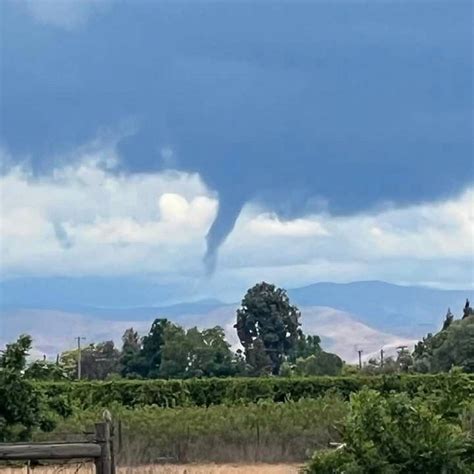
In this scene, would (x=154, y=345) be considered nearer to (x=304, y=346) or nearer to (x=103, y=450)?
(x=304, y=346)

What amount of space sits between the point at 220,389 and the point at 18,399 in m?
18.7

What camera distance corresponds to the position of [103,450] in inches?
301

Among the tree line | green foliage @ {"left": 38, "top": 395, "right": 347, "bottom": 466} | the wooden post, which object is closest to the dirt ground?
green foliage @ {"left": 38, "top": 395, "right": 347, "bottom": 466}

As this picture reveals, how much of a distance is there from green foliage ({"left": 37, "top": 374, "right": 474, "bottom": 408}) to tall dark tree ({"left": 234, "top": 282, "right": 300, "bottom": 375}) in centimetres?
3682

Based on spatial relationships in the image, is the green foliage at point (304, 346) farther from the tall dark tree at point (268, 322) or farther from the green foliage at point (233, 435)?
the green foliage at point (233, 435)

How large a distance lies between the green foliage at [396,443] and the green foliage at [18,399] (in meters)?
4.42

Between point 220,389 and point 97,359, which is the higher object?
point 97,359

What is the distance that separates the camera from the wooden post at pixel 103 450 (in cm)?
766

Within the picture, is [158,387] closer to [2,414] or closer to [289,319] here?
[2,414]

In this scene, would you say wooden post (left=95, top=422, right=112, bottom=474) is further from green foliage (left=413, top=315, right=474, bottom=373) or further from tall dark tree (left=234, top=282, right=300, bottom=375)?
tall dark tree (left=234, top=282, right=300, bottom=375)

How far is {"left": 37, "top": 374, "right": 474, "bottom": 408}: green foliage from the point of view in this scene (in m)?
29.7

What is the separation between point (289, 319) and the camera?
7088 centimetres

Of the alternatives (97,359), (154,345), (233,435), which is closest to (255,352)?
(154,345)

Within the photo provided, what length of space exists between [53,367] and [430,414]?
556 centimetres
